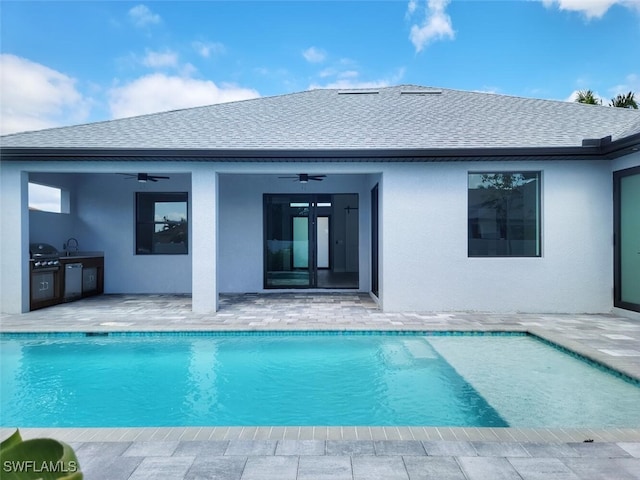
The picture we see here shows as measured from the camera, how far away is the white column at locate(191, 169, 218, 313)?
814 cm

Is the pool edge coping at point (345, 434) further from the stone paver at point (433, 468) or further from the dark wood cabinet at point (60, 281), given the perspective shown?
the dark wood cabinet at point (60, 281)

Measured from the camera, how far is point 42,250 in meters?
9.06

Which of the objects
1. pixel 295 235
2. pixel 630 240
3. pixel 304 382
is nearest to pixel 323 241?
pixel 295 235

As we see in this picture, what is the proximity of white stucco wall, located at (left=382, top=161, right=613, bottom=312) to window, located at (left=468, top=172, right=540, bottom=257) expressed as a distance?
6.9 inches

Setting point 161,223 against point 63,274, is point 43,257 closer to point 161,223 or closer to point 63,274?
point 63,274

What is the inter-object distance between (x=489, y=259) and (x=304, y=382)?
5.02 m

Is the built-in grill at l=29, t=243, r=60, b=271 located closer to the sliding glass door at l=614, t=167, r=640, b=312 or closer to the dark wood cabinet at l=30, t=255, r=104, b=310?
the dark wood cabinet at l=30, t=255, r=104, b=310

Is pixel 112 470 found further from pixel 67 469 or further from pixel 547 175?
pixel 547 175

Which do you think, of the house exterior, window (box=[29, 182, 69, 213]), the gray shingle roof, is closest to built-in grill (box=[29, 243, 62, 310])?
the house exterior

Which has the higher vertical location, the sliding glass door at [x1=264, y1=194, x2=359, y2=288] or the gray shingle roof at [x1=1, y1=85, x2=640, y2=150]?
the gray shingle roof at [x1=1, y1=85, x2=640, y2=150]

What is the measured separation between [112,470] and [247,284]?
840 cm

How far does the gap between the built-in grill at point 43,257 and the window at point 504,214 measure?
8.84m

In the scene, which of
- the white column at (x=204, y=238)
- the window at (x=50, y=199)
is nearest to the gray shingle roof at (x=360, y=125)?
the white column at (x=204, y=238)

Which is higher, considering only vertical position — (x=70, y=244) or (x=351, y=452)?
(x=70, y=244)
